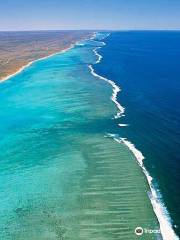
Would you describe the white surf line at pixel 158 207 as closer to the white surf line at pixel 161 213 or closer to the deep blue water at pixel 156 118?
the white surf line at pixel 161 213

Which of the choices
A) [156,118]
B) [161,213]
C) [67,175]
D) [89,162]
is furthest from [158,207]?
[156,118]

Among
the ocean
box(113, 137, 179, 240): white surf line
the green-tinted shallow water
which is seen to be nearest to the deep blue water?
the ocean

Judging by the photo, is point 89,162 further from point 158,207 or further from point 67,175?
point 158,207

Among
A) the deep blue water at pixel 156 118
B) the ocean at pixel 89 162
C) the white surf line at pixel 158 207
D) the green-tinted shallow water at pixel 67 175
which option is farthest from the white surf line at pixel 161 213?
the green-tinted shallow water at pixel 67 175

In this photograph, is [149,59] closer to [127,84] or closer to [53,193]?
[127,84]

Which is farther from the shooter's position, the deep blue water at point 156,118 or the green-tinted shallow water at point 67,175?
the deep blue water at point 156,118

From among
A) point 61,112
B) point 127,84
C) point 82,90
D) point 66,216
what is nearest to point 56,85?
point 82,90
